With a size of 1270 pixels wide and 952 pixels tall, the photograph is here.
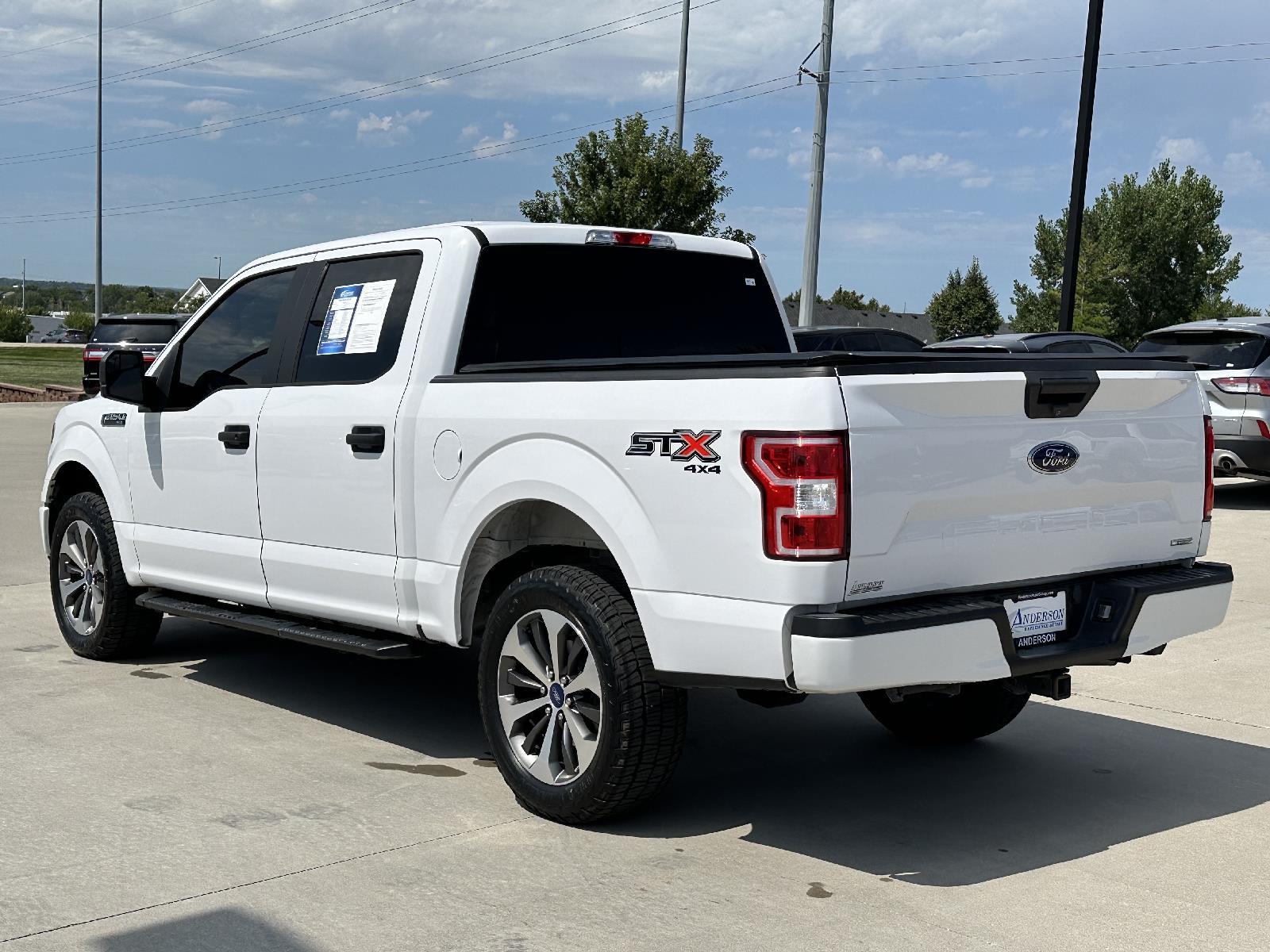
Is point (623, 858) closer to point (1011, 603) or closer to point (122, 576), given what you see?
point (1011, 603)

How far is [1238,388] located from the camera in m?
14.9

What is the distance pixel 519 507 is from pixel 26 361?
189 feet

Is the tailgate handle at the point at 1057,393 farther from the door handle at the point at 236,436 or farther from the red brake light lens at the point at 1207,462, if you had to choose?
the door handle at the point at 236,436

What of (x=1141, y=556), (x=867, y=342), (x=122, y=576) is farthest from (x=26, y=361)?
(x=1141, y=556)

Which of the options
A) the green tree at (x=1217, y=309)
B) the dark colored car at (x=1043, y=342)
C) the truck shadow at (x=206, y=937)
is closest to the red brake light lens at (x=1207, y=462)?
the truck shadow at (x=206, y=937)

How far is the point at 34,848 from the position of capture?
4.66m

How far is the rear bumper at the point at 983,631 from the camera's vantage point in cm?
423

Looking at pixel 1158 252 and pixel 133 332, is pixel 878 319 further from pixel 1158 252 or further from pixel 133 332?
pixel 133 332

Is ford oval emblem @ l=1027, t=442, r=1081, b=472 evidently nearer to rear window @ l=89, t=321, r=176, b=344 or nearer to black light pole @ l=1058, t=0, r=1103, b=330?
black light pole @ l=1058, t=0, r=1103, b=330

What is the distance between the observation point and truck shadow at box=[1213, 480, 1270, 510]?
622 inches

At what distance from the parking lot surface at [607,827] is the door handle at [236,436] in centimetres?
117

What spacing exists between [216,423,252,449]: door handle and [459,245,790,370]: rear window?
1203 mm

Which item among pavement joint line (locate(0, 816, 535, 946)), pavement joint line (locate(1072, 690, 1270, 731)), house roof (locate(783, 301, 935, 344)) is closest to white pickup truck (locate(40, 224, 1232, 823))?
pavement joint line (locate(0, 816, 535, 946))

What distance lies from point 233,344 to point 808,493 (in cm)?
337
